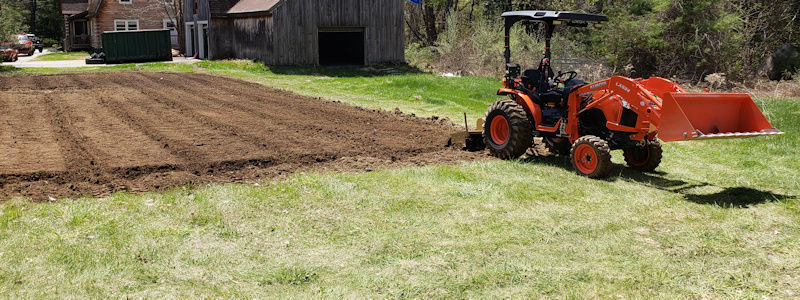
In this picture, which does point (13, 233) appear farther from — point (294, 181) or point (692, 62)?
point (692, 62)

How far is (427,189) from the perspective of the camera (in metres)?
7.82

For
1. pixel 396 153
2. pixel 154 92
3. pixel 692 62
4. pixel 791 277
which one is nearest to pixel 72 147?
pixel 396 153

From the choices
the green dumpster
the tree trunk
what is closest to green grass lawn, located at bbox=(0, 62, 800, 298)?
the tree trunk

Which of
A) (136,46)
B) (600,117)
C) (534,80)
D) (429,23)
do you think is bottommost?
(600,117)

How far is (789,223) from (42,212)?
7.61m

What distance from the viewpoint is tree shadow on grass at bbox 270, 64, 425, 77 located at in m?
25.1

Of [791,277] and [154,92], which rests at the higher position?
[154,92]

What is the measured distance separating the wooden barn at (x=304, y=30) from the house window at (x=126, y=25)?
1423 centimetres

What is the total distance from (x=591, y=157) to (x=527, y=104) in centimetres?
148

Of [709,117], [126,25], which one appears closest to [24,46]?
[126,25]

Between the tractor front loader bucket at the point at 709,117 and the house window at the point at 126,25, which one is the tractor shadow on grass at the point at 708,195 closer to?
the tractor front loader bucket at the point at 709,117

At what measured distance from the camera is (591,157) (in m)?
8.34

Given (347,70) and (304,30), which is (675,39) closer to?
(347,70)

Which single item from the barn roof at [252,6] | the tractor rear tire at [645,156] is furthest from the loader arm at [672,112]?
the barn roof at [252,6]
